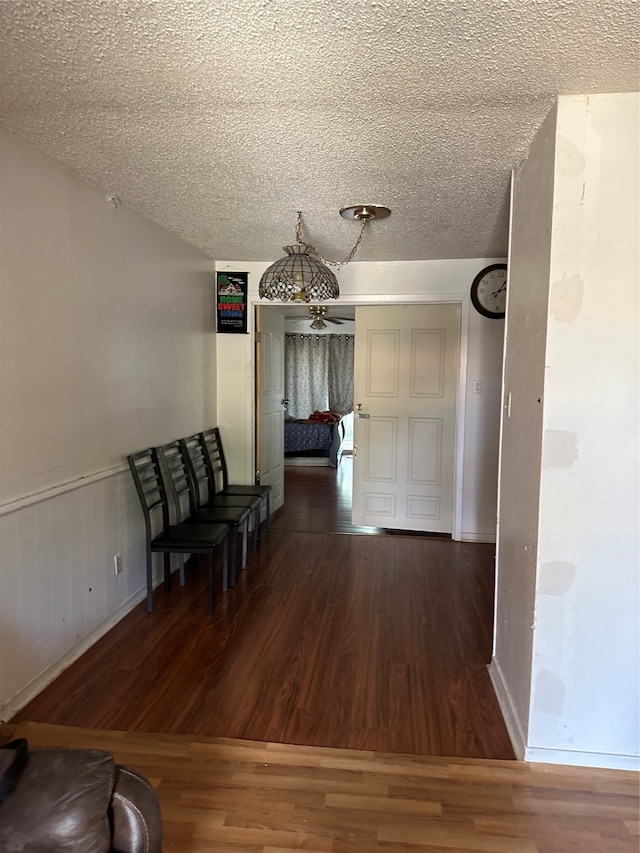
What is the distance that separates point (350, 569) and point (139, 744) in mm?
1951

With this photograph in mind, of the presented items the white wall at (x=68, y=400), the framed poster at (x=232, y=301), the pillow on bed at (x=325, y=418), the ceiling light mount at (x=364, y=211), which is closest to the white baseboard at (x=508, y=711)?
the white wall at (x=68, y=400)

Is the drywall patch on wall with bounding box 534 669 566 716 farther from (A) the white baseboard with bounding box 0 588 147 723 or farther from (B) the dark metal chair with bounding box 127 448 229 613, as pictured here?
(A) the white baseboard with bounding box 0 588 147 723

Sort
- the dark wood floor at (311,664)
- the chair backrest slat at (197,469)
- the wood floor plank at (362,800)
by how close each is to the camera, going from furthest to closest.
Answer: the chair backrest slat at (197,469)
the dark wood floor at (311,664)
the wood floor plank at (362,800)

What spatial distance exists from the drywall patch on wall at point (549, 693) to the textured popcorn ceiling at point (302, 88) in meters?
1.82

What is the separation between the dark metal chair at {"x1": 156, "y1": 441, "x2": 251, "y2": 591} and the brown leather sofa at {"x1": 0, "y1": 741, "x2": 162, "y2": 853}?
2.14 m

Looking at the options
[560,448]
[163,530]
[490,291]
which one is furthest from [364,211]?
[163,530]

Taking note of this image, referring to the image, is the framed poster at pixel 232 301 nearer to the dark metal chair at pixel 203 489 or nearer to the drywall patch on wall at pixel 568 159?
the dark metal chair at pixel 203 489

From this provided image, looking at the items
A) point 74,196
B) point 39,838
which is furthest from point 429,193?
point 39,838

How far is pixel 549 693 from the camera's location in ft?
5.61

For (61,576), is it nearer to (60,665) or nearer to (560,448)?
(60,665)

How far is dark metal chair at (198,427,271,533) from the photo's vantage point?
3.86m

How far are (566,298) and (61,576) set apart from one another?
2.27 meters

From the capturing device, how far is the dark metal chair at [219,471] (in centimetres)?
386

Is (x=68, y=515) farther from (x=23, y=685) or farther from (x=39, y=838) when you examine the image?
(x=39, y=838)
